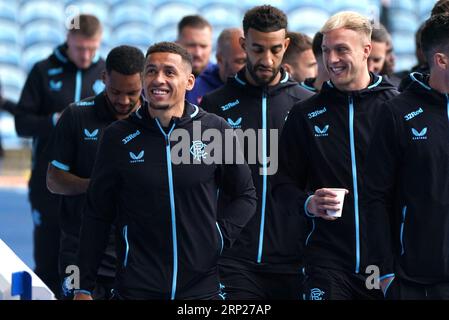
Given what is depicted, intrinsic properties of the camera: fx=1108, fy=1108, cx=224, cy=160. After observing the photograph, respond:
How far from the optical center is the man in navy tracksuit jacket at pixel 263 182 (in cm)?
559

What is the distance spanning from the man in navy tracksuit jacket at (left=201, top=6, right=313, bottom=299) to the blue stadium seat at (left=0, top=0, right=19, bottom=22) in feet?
41.2

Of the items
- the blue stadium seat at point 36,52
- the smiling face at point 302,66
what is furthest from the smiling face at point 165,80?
the blue stadium seat at point 36,52

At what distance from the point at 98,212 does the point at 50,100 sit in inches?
120

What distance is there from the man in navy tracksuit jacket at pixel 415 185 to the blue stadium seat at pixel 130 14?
1352 cm

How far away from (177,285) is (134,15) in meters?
13.6

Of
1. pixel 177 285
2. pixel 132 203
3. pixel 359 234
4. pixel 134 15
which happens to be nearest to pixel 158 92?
pixel 132 203

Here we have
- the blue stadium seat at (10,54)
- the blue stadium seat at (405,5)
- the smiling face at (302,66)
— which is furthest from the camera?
the blue stadium seat at (405,5)

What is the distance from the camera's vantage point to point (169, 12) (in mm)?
17922

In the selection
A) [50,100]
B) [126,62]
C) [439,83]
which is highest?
[50,100]

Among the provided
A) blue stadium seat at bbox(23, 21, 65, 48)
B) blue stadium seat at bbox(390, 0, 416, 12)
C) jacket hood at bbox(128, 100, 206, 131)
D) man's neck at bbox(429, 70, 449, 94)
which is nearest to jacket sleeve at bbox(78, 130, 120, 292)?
jacket hood at bbox(128, 100, 206, 131)

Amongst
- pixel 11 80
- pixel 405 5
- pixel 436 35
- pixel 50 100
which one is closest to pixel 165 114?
pixel 436 35

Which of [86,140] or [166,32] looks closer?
[86,140]

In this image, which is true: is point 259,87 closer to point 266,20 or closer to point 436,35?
point 266,20

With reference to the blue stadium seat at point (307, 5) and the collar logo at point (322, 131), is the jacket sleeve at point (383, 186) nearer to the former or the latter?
the collar logo at point (322, 131)
